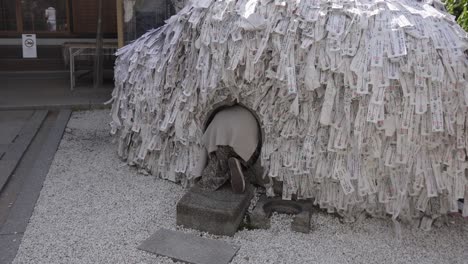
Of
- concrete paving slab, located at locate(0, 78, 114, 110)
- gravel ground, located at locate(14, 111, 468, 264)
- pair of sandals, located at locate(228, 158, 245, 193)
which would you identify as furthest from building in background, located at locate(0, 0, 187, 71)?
pair of sandals, located at locate(228, 158, 245, 193)

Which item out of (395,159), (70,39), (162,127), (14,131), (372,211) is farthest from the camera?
(70,39)

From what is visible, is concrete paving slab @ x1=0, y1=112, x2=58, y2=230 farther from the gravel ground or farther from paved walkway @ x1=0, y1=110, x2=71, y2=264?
the gravel ground

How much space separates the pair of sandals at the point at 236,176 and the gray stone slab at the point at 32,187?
1.84 m

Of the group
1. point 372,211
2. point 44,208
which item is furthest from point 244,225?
point 44,208

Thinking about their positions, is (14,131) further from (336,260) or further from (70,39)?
(336,260)

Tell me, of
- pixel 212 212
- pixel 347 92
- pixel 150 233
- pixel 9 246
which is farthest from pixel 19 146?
pixel 347 92

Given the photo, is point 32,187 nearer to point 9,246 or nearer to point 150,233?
point 9,246

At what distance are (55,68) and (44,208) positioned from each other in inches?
287

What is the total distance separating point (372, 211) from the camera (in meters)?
4.24

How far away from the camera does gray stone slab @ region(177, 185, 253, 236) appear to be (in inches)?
158

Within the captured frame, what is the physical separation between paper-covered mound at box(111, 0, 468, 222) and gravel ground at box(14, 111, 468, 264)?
0.23 meters

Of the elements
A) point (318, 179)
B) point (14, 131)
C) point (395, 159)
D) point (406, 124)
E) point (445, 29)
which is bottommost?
point (14, 131)

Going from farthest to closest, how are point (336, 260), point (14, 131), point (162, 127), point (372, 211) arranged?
point (14, 131) → point (162, 127) → point (372, 211) → point (336, 260)

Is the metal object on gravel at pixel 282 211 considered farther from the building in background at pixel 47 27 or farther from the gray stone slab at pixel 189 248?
the building in background at pixel 47 27
